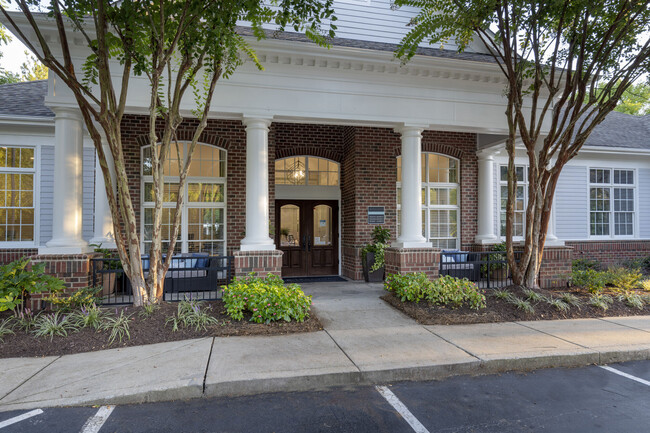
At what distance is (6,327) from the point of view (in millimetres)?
5273

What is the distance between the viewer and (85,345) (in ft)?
16.0

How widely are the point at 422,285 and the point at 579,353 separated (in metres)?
2.60

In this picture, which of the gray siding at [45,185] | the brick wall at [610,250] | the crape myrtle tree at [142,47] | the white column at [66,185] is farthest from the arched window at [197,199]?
the brick wall at [610,250]

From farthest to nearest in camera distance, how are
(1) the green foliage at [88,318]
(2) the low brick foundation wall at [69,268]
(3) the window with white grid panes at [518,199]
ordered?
(3) the window with white grid panes at [518,199], (2) the low brick foundation wall at [69,268], (1) the green foliage at [88,318]

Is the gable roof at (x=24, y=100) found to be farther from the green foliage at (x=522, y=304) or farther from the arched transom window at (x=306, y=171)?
the green foliage at (x=522, y=304)

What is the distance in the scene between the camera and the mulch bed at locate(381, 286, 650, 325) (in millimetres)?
6172

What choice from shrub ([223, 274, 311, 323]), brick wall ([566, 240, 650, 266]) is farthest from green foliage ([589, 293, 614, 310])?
brick wall ([566, 240, 650, 266])

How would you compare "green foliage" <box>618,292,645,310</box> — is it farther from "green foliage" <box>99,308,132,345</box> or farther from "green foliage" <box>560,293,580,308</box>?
"green foliage" <box>99,308,132,345</box>

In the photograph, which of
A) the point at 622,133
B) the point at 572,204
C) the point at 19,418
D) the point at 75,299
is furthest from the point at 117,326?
the point at 622,133

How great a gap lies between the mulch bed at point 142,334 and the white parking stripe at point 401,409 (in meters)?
1.88

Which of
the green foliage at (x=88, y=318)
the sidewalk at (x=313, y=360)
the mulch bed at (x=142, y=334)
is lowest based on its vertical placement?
the sidewalk at (x=313, y=360)

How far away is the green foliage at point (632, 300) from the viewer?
703 centimetres

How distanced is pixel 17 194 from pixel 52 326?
594cm

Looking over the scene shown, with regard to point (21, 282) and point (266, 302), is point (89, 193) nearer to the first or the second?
point (21, 282)
